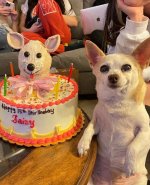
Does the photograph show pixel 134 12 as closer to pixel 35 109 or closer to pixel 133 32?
pixel 133 32

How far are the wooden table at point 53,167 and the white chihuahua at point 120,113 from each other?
0.12 feet

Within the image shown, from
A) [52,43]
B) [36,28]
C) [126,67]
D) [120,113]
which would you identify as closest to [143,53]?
[126,67]

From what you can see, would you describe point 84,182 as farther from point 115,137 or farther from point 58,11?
point 58,11

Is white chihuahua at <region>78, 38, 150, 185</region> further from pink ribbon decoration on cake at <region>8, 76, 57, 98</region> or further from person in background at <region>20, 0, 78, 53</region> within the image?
person in background at <region>20, 0, 78, 53</region>

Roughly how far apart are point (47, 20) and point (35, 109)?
157cm

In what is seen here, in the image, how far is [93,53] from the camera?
96 centimetres

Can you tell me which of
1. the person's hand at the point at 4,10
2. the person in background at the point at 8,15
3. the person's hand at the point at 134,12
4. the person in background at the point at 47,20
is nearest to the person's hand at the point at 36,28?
the person in background at the point at 47,20

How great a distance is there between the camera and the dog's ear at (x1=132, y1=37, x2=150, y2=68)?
2.97 feet

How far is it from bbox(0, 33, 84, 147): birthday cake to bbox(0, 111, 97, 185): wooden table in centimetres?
4

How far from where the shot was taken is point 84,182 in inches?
33.4

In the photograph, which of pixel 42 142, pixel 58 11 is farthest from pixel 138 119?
pixel 58 11

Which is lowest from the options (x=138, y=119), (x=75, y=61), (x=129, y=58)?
(x=75, y=61)

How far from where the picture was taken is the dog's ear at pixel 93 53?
0.95 metres

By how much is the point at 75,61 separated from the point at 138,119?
4.60ft
